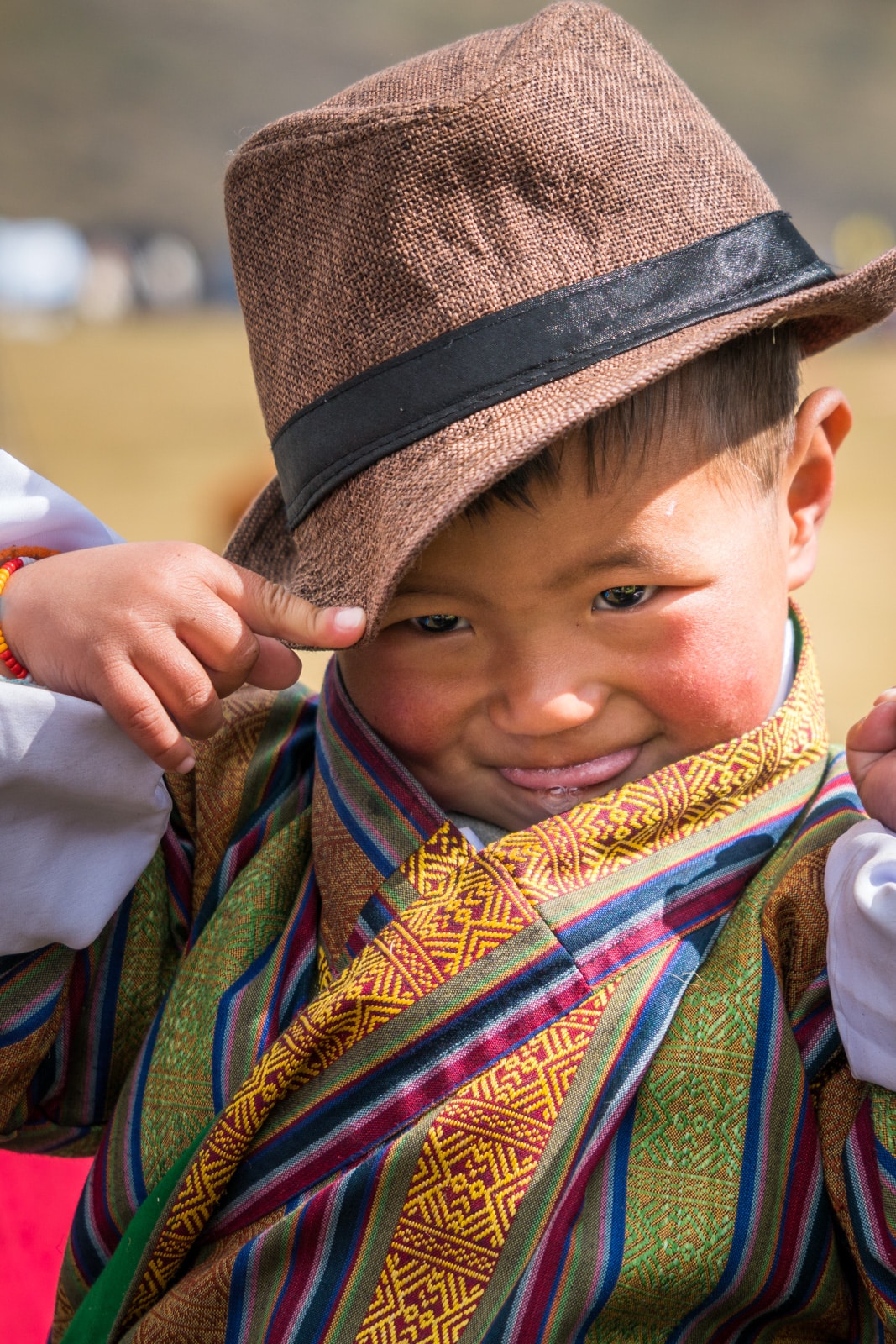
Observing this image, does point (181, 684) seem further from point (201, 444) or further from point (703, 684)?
point (201, 444)

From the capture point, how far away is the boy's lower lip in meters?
1.07

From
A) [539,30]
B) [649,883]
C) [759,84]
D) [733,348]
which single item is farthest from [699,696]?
[759,84]

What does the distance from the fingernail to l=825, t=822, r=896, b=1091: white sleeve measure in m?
0.41

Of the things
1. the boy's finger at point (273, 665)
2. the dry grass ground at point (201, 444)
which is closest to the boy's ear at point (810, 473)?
the boy's finger at point (273, 665)

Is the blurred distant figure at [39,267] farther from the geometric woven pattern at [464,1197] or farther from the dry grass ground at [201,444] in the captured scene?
the geometric woven pattern at [464,1197]

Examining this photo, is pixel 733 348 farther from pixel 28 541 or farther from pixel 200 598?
pixel 28 541

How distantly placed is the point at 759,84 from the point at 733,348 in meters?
11.1

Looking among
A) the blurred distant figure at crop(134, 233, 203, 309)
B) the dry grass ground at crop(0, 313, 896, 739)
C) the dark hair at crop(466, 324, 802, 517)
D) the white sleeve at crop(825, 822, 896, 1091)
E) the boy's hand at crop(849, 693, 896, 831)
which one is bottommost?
the dry grass ground at crop(0, 313, 896, 739)

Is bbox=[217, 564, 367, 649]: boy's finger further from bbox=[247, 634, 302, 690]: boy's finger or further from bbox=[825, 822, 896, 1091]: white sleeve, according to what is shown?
bbox=[825, 822, 896, 1091]: white sleeve

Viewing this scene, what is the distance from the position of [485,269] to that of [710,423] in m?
0.23

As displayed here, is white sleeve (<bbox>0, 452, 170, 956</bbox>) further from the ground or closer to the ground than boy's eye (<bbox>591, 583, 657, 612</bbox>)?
closer to the ground

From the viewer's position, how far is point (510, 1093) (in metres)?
0.95

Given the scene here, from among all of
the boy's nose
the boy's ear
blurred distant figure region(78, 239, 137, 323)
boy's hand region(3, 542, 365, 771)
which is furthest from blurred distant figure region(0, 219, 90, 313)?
the boy's nose

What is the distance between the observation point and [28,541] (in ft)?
3.89
